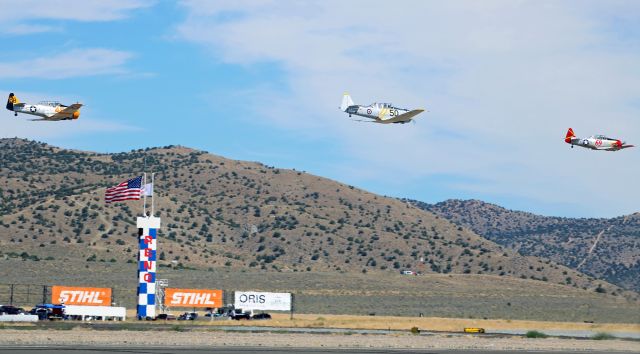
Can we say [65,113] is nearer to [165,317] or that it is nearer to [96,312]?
[96,312]

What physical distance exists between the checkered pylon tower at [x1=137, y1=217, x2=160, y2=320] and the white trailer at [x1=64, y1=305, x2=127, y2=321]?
146cm

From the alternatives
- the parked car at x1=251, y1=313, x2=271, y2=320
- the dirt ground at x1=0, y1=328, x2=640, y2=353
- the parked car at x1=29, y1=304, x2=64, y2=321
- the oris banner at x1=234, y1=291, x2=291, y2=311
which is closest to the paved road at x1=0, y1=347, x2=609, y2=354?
the dirt ground at x1=0, y1=328, x2=640, y2=353

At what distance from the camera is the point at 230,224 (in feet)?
556

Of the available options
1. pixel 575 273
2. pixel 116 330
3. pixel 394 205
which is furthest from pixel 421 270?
pixel 116 330

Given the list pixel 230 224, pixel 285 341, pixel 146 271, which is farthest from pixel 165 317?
pixel 230 224

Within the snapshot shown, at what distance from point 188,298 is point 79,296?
784 centimetres

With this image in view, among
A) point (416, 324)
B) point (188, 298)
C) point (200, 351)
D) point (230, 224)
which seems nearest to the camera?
point (200, 351)

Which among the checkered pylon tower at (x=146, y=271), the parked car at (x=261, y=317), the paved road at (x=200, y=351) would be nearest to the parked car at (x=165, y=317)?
the checkered pylon tower at (x=146, y=271)

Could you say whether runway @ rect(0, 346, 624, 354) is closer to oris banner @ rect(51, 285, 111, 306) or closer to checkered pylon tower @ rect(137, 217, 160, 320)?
checkered pylon tower @ rect(137, 217, 160, 320)

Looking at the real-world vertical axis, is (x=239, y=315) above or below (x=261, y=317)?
above

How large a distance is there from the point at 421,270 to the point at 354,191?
43572 mm

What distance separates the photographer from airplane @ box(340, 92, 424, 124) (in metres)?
67.4

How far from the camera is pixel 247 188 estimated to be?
188 m

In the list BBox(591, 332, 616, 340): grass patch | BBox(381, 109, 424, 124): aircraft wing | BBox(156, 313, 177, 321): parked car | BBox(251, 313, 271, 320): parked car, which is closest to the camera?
BBox(591, 332, 616, 340): grass patch
